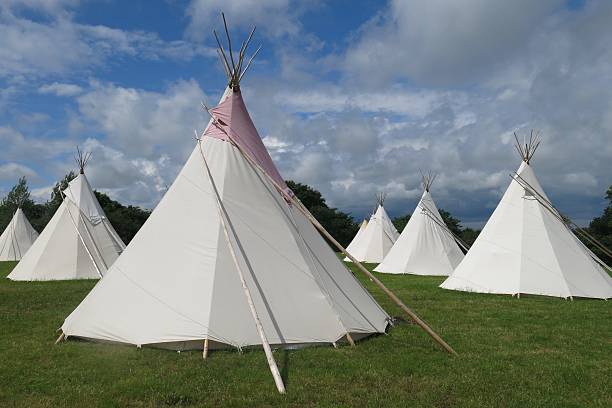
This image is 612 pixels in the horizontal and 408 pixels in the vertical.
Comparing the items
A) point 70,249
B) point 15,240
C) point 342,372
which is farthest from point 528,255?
point 15,240

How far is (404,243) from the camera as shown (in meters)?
21.7

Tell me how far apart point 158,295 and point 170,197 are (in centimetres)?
169

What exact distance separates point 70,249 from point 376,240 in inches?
654

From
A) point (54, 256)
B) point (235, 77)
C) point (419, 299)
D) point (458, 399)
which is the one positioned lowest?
point (458, 399)

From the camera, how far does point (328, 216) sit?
5134cm

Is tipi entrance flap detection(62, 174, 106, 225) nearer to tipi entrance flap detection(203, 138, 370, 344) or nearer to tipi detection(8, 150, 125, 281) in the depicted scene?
tipi detection(8, 150, 125, 281)

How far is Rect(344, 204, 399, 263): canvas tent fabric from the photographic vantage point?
2819 cm

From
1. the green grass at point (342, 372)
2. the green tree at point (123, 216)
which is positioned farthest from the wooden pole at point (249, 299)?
the green tree at point (123, 216)

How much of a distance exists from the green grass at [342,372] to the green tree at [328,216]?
4154 cm

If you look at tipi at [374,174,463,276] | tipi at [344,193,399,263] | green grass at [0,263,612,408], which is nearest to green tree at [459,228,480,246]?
tipi at [344,193,399,263]

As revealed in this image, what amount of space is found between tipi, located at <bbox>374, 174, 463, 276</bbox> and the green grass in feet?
39.6

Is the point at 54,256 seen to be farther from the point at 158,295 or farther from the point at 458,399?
the point at 458,399

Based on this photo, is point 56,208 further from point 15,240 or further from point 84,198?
point 84,198

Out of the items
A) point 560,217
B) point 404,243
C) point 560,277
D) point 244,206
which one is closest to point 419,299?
point 560,277
